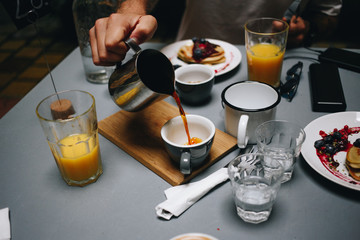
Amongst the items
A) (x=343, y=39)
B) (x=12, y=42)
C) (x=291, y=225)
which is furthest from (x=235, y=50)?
(x=12, y=42)

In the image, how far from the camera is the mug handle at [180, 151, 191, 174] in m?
0.79

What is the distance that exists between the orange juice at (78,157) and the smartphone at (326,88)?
681 mm

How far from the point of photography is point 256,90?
103 centimetres

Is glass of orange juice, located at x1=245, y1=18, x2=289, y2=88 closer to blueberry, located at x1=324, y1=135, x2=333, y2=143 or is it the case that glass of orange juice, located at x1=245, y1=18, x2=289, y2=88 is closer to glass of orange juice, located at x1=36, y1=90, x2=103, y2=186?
blueberry, located at x1=324, y1=135, x2=333, y2=143

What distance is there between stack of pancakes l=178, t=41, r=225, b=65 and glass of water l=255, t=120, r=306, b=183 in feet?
1.66

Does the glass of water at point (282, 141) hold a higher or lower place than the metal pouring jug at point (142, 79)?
lower

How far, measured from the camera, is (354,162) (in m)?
0.81

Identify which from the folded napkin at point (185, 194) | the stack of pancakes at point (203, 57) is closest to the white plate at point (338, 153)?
the folded napkin at point (185, 194)

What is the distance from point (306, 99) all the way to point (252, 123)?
0.32 metres

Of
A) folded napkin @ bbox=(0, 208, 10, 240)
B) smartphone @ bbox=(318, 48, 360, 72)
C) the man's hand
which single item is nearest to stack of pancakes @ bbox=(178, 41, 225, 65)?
the man's hand

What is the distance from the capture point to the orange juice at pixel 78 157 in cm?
83

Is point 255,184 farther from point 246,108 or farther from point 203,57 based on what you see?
point 203,57

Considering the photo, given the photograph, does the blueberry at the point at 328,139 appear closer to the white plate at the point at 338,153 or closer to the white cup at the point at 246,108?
the white plate at the point at 338,153

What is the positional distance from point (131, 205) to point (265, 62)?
0.66 meters
